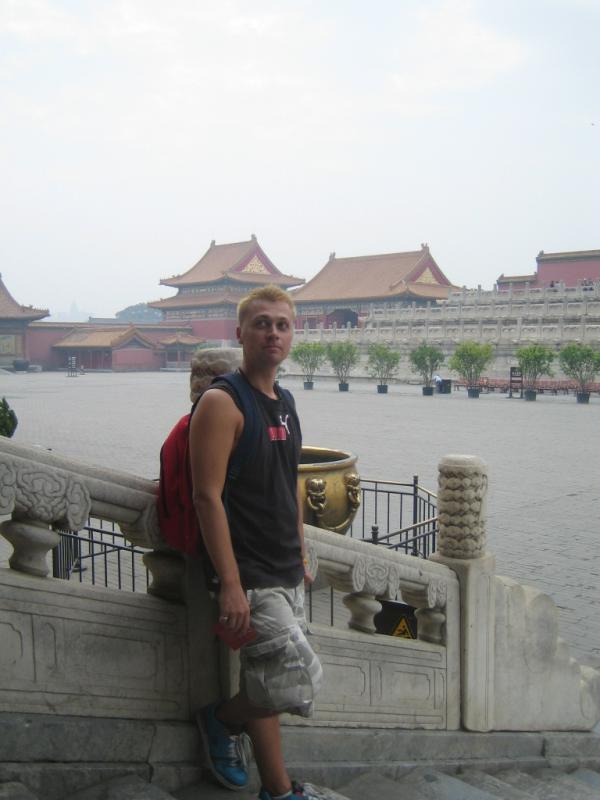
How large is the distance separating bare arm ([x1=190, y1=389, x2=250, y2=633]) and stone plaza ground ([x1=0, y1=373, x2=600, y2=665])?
335 centimetres

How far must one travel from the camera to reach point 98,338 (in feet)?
168

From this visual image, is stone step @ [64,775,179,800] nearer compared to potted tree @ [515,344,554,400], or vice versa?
stone step @ [64,775,179,800]

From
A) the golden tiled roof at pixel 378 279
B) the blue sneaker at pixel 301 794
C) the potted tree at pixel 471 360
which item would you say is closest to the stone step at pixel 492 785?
the blue sneaker at pixel 301 794

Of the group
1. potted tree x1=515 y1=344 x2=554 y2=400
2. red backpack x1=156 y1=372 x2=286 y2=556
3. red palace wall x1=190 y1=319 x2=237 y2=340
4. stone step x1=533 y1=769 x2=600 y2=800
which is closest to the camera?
red backpack x1=156 y1=372 x2=286 y2=556

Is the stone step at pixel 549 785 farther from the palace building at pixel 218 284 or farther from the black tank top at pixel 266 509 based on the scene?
the palace building at pixel 218 284

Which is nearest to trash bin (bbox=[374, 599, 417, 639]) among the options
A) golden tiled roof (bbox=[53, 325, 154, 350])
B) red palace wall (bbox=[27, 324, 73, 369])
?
golden tiled roof (bbox=[53, 325, 154, 350])

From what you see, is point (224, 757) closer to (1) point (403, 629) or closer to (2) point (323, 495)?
(1) point (403, 629)

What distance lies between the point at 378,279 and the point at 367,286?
2.87ft

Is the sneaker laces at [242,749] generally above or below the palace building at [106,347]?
below

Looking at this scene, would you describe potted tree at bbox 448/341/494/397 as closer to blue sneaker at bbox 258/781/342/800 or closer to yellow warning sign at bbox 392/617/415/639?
yellow warning sign at bbox 392/617/415/639

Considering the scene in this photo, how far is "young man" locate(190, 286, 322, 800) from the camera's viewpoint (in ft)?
6.90

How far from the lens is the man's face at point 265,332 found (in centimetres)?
230

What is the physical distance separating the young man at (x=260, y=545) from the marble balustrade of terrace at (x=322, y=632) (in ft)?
0.82

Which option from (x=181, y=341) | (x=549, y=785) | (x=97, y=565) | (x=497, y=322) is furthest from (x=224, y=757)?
(x=181, y=341)
